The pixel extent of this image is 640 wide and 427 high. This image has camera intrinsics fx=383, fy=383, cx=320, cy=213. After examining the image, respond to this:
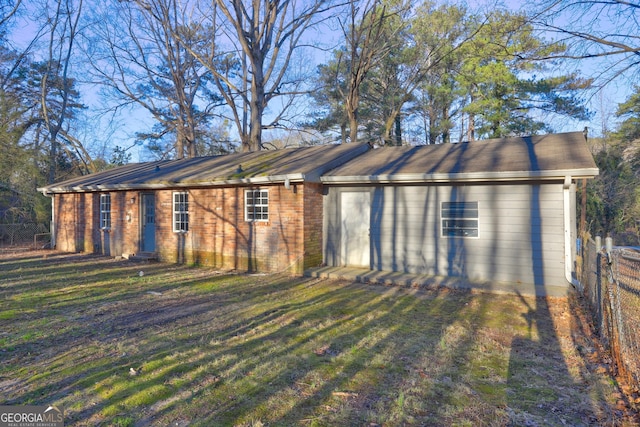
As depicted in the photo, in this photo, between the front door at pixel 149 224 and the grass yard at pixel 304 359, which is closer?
the grass yard at pixel 304 359

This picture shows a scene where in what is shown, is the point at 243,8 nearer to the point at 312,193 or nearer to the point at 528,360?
the point at 312,193

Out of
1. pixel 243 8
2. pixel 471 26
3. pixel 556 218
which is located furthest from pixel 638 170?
pixel 243 8

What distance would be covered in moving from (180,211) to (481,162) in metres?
8.89

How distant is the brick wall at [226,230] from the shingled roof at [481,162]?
1262 millimetres

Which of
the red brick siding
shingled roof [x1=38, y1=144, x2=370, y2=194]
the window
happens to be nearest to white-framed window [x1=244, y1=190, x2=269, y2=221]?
shingled roof [x1=38, y1=144, x2=370, y2=194]

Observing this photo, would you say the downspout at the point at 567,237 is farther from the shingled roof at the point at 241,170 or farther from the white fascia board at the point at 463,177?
the shingled roof at the point at 241,170

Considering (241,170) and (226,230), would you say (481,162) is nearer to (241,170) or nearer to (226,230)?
(241,170)

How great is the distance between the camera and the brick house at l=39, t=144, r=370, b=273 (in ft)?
32.6

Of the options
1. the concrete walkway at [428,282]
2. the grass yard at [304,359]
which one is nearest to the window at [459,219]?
the concrete walkway at [428,282]

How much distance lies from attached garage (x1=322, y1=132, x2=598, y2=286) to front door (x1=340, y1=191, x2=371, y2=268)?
0.09 ft

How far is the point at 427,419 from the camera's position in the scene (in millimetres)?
3182

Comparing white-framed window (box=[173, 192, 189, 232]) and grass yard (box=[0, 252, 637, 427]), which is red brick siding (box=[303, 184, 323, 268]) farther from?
white-framed window (box=[173, 192, 189, 232])

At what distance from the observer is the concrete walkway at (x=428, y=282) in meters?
7.66

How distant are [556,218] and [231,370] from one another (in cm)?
709
